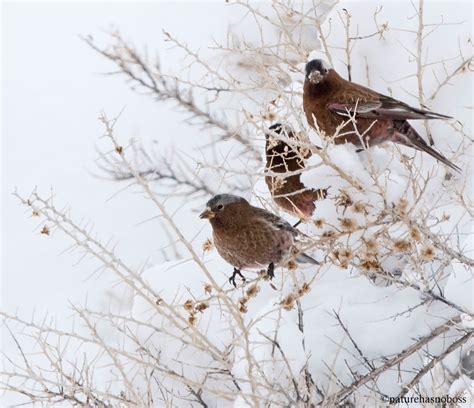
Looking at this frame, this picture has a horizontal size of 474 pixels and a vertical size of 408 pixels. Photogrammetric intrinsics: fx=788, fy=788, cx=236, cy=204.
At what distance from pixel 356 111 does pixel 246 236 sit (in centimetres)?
95

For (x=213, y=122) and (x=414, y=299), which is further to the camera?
(x=213, y=122)

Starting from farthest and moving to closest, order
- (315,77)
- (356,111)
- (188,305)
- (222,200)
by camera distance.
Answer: (222,200), (315,77), (356,111), (188,305)

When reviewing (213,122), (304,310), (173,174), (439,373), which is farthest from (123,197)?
(439,373)

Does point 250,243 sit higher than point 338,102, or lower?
lower

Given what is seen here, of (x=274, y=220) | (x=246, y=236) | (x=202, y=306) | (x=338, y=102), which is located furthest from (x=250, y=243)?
(x=338, y=102)

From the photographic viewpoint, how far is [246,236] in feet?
14.8

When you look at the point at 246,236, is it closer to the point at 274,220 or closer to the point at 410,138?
the point at 274,220

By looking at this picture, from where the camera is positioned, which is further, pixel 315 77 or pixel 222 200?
pixel 222 200

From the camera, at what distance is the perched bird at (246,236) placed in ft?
14.8

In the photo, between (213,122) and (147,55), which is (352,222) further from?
(147,55)

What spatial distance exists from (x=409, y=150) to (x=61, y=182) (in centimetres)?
612

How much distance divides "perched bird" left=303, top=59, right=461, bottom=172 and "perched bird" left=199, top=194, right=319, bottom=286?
0.65 m

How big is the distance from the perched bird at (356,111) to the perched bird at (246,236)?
65cm

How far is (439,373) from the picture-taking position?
4613 millimetres
